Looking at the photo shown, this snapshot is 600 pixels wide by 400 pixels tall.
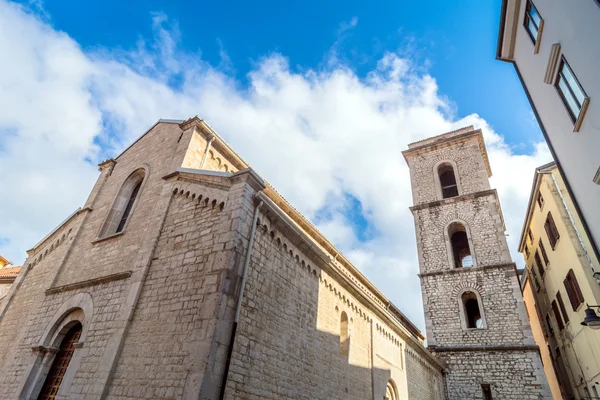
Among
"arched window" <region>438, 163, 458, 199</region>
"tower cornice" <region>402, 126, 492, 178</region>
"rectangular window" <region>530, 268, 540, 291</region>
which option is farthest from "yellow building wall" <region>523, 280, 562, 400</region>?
"tower cornice" <region>402, 126, 492, 178</region>

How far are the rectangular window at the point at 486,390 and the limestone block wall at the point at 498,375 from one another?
0.16 meters

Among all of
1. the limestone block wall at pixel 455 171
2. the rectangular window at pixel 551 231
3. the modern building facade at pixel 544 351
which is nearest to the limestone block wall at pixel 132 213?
the rectangular window at pixel 551 231

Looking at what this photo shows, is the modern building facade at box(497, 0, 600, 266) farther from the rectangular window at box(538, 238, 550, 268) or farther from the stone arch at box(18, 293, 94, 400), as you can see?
the stone arch at box(18, 293, 94, 400)

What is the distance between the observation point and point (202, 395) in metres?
5.34

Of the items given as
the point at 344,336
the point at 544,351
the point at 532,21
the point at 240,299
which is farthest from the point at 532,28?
the point at 544,351

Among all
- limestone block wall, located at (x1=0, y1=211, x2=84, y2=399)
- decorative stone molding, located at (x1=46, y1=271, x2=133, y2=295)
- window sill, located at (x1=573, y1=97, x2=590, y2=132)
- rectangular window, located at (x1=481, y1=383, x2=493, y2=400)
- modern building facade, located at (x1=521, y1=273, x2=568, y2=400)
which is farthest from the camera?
modern building facade, located at (x1=521, y1=273, x2=568, y2=400)

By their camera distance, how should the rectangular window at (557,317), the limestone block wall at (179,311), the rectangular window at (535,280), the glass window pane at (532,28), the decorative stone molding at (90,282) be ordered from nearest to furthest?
the limestone block wall at (179,311)
the decorative stone molding at (90,282)
the glass window pane at (532,28)
the rectangular window at (557,317)
the rectangular window at (535,280)

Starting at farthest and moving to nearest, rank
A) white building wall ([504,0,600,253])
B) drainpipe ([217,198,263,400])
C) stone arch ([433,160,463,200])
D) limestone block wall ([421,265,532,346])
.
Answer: stone arch ([433,160,463,200]) < limestone block wall ([421,265,532,346]) < white building wall ([504,0,600,253]) < drainpipe ([217,198,263,400])

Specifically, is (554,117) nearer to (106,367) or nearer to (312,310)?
(312,310)

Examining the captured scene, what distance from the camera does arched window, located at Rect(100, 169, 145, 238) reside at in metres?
10.5

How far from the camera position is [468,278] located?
18.3 metres

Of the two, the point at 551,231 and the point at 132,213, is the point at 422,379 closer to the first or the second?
the point at 551,231

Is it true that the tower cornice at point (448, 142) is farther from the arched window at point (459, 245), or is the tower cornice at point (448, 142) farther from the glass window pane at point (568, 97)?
the glass window pane at point (568, 97)

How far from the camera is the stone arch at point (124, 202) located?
1047cm
